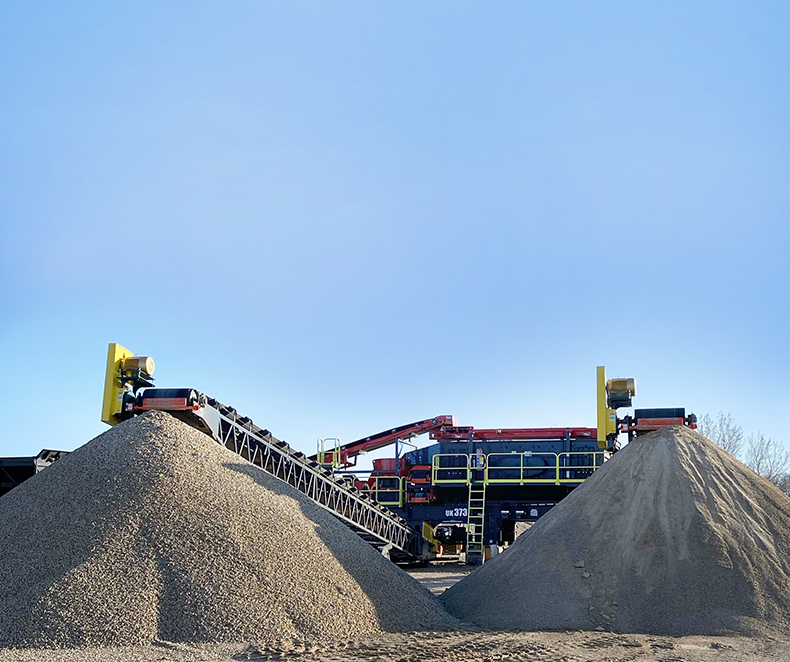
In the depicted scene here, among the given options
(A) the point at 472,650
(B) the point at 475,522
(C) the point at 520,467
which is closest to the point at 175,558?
(A) the point at 472,650

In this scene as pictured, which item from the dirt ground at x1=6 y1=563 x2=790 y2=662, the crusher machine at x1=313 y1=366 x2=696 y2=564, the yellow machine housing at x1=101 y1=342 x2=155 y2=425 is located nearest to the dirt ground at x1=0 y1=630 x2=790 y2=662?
the dirt ground at x1=6 y1=563 x2=790 y2=662

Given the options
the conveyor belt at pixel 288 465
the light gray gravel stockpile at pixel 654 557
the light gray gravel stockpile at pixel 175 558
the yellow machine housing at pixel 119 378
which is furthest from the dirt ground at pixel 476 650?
the yellow machine housing at pixel 119 378

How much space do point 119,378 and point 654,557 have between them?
963 cm

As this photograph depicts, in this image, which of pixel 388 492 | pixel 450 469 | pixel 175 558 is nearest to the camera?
pixel 175 558

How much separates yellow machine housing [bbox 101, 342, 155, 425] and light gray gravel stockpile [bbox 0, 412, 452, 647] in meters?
1.12

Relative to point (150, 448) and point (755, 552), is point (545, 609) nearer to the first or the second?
point (755, 552)

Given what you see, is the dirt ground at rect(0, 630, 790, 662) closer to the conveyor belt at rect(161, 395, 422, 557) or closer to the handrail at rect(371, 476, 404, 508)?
the conveyor belt at rect(161, 395, 422, 557)

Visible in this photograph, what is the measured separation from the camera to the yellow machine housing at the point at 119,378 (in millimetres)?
13398

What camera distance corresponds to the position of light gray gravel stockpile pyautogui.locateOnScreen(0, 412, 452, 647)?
902 cm

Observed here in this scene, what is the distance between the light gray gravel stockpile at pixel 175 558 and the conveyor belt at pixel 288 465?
0.85m

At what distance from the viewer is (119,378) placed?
13.5 m

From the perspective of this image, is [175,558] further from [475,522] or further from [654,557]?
[475,522]

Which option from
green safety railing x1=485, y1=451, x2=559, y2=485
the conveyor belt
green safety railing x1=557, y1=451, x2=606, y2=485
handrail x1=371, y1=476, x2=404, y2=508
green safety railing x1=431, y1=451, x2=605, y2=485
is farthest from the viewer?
handrail x1=371, y1=476, x2=404, y2=508

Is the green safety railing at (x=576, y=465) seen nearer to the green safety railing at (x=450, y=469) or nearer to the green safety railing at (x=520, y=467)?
the green safety railing at (x=520, y=467)
